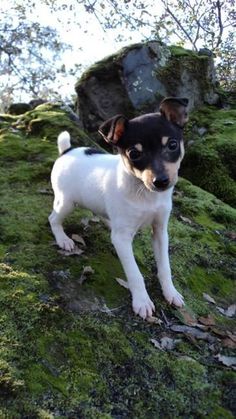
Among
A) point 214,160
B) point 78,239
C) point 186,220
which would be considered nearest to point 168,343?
point 78,239

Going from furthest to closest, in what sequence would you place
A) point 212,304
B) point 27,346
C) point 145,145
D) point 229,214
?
point 229,214 → point 212,304 → point 145,145 → point 27,346

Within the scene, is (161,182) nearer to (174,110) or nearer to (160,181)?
(160,181)

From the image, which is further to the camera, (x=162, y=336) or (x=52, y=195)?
(x=52, y=195)

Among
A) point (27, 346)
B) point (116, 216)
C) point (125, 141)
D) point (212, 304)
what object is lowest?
point (212, 304)

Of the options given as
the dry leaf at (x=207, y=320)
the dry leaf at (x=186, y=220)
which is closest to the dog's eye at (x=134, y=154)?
the dry leaf at (x=207, y=320)

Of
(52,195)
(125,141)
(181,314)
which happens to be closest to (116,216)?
(125,141)

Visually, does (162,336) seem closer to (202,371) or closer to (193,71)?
(202,371)
